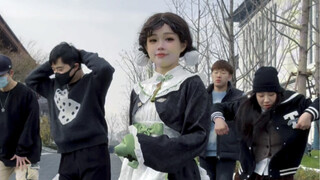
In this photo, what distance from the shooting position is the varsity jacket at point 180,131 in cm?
288

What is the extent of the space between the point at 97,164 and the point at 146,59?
57.4 inches

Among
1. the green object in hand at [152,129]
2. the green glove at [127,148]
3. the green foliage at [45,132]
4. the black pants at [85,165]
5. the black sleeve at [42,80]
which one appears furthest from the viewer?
the green foliage at [45,132]

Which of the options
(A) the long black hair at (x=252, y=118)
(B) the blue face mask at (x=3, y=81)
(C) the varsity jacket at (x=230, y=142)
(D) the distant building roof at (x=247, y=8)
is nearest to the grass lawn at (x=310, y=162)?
(D) the distant building roof at (x=247, y=8)

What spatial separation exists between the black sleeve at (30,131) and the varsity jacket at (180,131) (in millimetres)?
2896

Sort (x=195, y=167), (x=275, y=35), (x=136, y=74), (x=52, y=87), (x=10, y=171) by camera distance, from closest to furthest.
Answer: (x=195, y=167)
(x=52, y=87)
(x=10, y=171)
(x=275, y=35)
(x=136, y=74)

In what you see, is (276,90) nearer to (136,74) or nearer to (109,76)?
(109,76)

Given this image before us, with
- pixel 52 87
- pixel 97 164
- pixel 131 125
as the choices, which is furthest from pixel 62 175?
pixel 131 125

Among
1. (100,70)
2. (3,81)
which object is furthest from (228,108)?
(3,81)

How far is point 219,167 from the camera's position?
21.7 feet

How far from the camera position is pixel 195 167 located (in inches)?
126

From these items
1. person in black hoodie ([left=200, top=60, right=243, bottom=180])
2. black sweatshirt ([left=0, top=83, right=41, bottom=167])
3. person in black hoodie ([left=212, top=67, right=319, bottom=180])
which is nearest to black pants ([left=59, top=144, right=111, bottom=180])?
person in black hoodie ([left=212, top=67, right=319, bottom=180])

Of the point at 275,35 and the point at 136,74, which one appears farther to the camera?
the point at 136,74

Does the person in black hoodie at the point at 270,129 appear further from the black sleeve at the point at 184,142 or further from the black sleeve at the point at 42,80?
the black sleeve at the point at 184,142

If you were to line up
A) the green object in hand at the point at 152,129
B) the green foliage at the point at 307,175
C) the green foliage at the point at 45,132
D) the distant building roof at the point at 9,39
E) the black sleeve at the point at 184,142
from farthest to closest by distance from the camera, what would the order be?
the green foliage at the point at 45,132 → the distant building roof at the point at 9,39 → the green foliage at the point at 307,175 → the green object in hand at the point at 152,129 → the black sleeve at the point at 184,142
